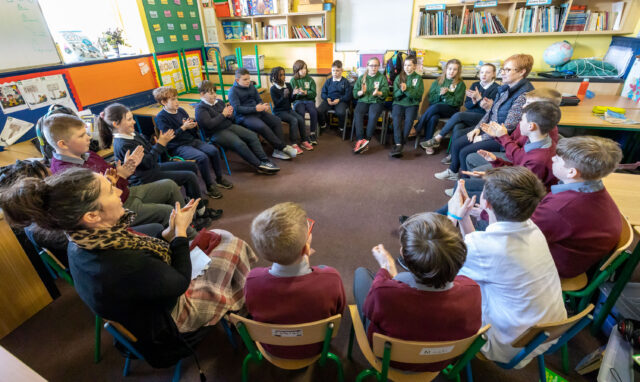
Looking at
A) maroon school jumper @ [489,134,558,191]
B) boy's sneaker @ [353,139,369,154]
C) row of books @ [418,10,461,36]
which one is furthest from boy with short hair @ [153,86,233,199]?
row of books @ [418,10,461,36]

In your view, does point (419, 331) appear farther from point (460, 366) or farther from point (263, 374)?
point (263, 374)

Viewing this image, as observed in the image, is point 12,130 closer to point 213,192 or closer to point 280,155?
point 213,192

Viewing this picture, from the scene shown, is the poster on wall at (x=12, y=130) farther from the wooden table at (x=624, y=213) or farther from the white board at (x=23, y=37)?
the wooden table at (x=624, y=213)

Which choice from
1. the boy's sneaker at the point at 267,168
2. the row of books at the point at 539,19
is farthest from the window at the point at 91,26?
the row of books at the point at 539,19

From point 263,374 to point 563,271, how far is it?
160 centimetres

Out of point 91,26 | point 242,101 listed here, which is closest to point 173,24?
point 91,26

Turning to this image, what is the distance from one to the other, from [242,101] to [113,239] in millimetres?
3092

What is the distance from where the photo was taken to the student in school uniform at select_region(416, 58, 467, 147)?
386 centimetres

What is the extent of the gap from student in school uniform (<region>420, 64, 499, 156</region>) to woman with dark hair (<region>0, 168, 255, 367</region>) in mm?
3455

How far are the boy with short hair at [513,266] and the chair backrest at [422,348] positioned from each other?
302mm

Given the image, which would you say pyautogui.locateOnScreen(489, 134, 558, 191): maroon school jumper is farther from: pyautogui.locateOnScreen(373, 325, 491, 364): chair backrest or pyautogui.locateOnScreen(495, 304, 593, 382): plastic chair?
pyautogui.locateOnScreen(373, 325, 491, 364): chair backrest

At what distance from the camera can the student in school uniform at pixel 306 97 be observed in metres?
4.45

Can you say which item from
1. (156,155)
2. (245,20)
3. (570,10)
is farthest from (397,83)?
(156,155)

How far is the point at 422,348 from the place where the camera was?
0.93m
